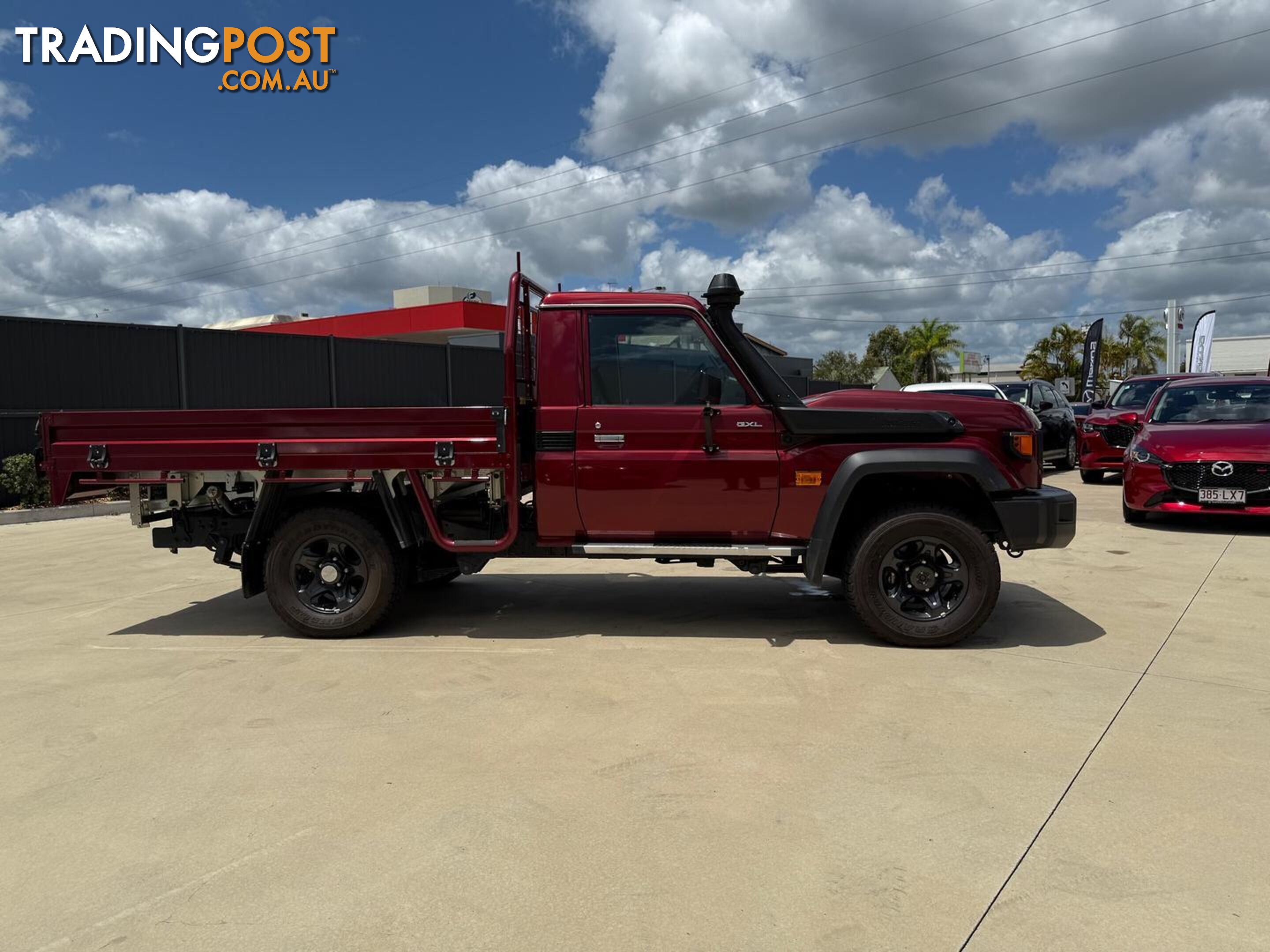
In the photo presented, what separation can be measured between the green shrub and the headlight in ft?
43.9

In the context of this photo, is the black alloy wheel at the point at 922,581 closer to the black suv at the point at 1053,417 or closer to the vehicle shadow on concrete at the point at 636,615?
the vehicle shadow on concrete at the point at 636,615

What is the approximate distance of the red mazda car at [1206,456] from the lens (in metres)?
8.58

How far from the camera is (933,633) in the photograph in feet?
16.4

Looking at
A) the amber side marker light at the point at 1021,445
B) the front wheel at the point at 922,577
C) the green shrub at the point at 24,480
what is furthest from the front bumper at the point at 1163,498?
the green shrub at the point at 24,480

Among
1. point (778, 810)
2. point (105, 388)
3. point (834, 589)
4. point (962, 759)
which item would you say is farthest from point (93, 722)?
point (105, 388)

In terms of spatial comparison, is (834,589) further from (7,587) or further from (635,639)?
(7,587)

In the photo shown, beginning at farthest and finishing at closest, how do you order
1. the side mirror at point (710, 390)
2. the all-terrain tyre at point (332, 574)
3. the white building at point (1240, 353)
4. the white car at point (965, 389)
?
the white building at point (1240, 353) < the white car at point (965, 389) < the all-terrain tyre at point (332, 574) < the side mirror at point (710, 390)

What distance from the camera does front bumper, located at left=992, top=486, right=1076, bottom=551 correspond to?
4.96 meters

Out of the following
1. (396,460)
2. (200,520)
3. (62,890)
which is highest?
(396,460)

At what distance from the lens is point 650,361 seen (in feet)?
16.8

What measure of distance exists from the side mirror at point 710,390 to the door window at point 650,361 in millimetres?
17

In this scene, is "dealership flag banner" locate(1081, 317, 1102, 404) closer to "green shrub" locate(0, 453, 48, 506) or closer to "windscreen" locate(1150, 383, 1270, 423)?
"windscreen" locate(1150, 383, 1270, 423)

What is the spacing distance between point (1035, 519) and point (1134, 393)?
34.4ft

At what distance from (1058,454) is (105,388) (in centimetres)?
1628
